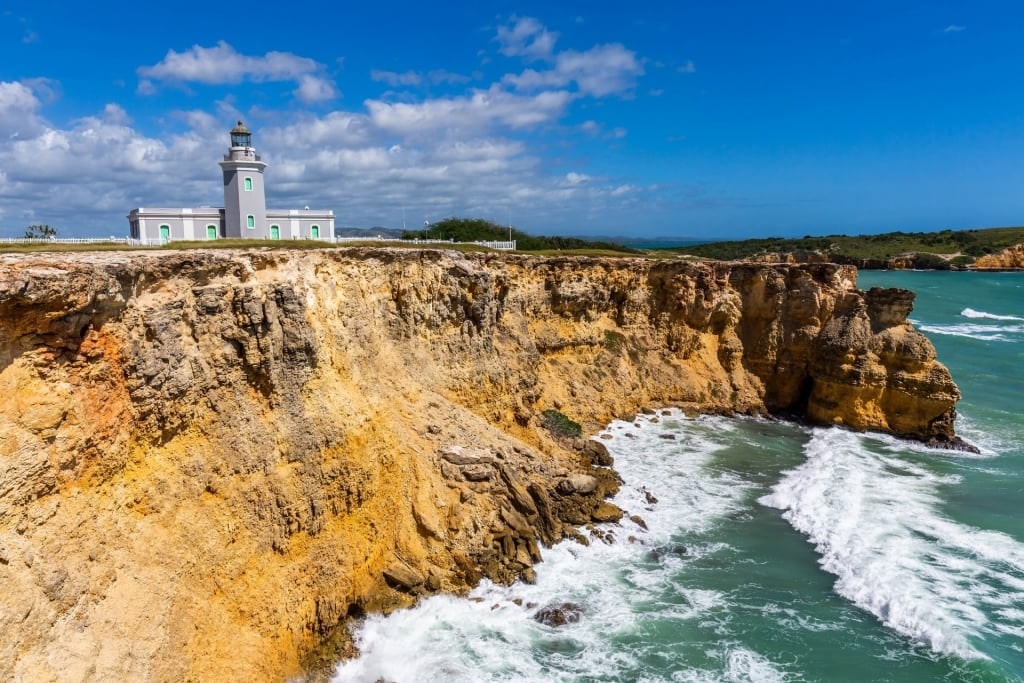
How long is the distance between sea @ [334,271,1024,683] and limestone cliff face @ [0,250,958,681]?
1424mm

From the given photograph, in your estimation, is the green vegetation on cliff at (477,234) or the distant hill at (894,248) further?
the distant hill at (894,248)

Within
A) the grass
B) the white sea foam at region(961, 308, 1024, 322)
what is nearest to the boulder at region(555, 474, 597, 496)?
the white sea foam at region(961, 308, 1024, 322)

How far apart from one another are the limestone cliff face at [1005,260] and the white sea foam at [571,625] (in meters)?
107

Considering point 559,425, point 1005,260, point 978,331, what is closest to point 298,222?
point 559,425

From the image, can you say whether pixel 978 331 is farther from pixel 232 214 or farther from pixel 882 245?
pixel 882 245

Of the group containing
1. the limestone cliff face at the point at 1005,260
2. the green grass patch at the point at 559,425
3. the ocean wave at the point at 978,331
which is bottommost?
the green grass patch at the point at 559,425

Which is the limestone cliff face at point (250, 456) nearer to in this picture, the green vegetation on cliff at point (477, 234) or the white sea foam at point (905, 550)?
the white sea foam at point (905, 550)

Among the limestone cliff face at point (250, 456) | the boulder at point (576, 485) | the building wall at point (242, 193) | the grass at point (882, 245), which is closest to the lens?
the limestone cliff face at point (250, 456)

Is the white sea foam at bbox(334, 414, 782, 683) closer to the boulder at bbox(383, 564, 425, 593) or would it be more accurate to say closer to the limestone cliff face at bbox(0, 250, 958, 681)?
the boulder at bbox(383, 564, 425, 593)

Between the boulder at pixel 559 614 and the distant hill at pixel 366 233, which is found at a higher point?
the distant hill at pixel 366 233

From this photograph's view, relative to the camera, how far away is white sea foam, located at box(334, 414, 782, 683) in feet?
45.1

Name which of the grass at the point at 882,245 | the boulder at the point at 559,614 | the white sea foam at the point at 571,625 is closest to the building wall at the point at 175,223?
the white sea foam at the point at 571,625

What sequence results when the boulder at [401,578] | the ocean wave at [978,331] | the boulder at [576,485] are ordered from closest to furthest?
the boulder at [401,578], the boulder at [576,485], the ocean wave at [978,331]

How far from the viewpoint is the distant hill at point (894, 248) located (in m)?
105
